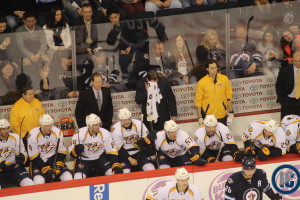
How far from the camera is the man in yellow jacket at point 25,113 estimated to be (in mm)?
11688

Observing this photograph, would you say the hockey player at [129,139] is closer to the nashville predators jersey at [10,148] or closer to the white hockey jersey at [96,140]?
the white hockey jersey at [96,140]

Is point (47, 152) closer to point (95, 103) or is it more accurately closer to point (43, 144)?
point (43, 144)

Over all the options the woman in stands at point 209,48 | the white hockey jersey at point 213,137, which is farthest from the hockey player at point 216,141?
the woman in stands at point 209,48

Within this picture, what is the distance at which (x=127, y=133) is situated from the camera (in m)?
11.6

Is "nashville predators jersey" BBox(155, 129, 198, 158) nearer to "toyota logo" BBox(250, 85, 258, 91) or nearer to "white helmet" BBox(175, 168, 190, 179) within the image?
"white helmet" BBox(175, 168, 190, 179)

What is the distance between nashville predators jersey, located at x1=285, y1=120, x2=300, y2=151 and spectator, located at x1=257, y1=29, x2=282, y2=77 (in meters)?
1.55

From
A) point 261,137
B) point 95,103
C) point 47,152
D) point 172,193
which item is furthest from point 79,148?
point 261,137

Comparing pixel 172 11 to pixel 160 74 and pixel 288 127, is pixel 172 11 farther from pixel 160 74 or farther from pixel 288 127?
pixel 288 127

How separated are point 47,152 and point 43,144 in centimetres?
15

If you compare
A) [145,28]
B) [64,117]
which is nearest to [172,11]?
[145,28]

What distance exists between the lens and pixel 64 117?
12.5 m

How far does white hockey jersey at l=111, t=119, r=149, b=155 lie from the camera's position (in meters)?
11.6

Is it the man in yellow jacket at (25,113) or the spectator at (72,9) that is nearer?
the man in yellow jacket at (25,113)

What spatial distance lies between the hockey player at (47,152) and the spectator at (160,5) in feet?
9.47
